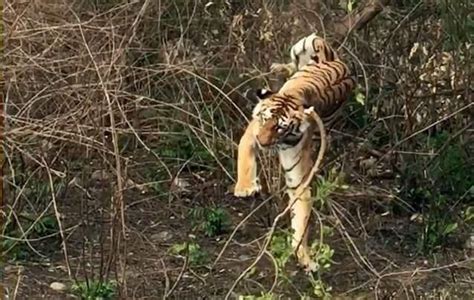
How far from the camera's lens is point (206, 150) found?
20.4 feet

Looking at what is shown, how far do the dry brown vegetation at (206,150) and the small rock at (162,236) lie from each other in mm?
16

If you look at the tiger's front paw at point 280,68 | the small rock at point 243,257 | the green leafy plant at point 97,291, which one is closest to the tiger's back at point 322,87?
the tiger's front paw at point 280,68

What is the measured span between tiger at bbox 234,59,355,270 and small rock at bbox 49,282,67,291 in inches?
35.5

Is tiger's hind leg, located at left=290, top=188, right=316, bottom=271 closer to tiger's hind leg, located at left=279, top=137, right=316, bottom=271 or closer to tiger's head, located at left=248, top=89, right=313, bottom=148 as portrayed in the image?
tiger's hind leg, located at left=279, top=137, right=316, bottom=271

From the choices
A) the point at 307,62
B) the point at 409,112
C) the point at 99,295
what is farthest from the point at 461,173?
the point at 99,295

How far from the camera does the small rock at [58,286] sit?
4.98m

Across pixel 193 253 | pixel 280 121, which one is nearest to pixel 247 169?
pixel 280 121

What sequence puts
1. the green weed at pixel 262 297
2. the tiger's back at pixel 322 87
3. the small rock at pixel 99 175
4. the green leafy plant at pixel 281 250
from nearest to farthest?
the green weed at pixel 262 297, the green leafy plant at pixel 281 250, the tiger's back at pixel 322 87, the small rock at pixel 99 175

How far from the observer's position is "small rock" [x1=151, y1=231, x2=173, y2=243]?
223 inches

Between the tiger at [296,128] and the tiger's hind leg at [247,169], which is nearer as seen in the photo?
the tiger's hind leg at [247,169]

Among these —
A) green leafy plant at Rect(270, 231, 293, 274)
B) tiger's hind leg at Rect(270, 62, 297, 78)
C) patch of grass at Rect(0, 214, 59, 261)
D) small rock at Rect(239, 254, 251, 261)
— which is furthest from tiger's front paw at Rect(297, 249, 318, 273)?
patch of grass at Rect(0, 214, 59, 261)

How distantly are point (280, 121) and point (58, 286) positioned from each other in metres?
1.24

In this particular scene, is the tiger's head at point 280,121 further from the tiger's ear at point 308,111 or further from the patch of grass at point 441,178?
the patch of grass at point 441,178

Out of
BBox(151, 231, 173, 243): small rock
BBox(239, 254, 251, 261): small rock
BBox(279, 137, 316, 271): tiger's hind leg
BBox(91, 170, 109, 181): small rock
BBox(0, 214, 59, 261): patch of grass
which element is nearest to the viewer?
BBox(279, 137, 316, 271): tiger's hind leg
